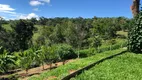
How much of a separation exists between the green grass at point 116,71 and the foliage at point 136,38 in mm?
4575

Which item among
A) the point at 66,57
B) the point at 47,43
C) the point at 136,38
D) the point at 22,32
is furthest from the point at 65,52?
the point at 22,32

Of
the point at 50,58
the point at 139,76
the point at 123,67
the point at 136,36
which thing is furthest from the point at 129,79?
the point at 50,58

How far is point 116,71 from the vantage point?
14805 millimetres

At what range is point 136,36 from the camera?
2275cm

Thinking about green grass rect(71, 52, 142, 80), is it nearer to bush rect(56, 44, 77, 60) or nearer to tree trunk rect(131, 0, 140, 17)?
tree trunk rect(131, 0, 140, 17)

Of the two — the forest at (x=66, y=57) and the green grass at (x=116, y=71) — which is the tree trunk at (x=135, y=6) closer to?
the forest at (x=66, y=57)

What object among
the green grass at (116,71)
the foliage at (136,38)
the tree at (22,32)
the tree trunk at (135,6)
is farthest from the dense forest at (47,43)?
the green grass at (116,71)

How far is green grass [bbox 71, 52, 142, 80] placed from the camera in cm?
1316

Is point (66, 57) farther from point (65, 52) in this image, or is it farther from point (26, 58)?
point (26, 58)

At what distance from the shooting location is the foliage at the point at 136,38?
22.5 m

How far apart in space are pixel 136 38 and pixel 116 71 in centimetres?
906

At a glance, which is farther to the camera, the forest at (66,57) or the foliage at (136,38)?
the foliage at (136,38)

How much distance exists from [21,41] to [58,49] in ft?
120

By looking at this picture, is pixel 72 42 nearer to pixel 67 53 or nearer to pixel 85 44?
pixel 85 44
